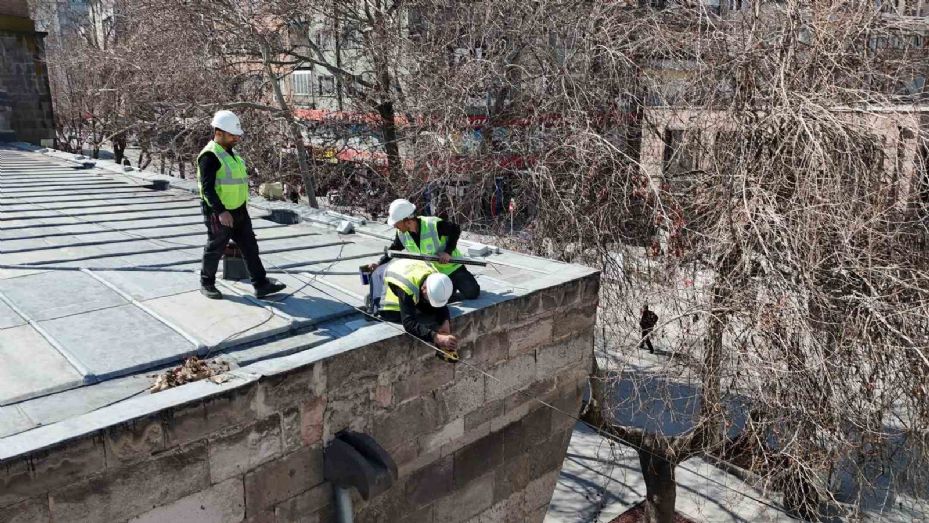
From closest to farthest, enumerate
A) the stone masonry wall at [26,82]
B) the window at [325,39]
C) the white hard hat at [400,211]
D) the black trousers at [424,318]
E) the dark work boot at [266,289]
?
the black trousers at [424,318] → the white hard hat at [400,211] → the dark work boot at [266,289] → the window at [325,39] → the stone masonry wall at [26,82]

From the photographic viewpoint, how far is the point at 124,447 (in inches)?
139

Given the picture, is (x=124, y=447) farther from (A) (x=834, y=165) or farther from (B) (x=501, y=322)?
(A) (x=834, y=165)

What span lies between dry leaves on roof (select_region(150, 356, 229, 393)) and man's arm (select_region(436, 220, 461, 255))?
1.95 m

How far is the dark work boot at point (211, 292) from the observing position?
569cm

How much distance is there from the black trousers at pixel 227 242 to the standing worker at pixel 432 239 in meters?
0.97

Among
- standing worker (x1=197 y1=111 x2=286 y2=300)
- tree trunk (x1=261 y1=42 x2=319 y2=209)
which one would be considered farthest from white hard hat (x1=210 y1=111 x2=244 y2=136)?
tree trunk (x1=261 y1=42 x2=319 y2=209)

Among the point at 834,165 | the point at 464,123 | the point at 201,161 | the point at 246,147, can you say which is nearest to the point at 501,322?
the point at 201,161

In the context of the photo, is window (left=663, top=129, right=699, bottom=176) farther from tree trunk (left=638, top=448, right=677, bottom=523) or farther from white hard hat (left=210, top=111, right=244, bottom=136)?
white hard hat (left=210, top=111, right=244, bottom=136)

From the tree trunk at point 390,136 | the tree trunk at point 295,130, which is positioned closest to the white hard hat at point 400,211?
the tree trunk at point 390,136

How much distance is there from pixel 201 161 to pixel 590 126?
516cm

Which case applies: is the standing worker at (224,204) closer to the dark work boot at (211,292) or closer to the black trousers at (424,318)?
the dark work boot at (211,292)

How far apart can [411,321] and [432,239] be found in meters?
1.00

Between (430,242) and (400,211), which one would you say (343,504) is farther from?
(400,211)

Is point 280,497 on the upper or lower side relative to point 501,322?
lower
